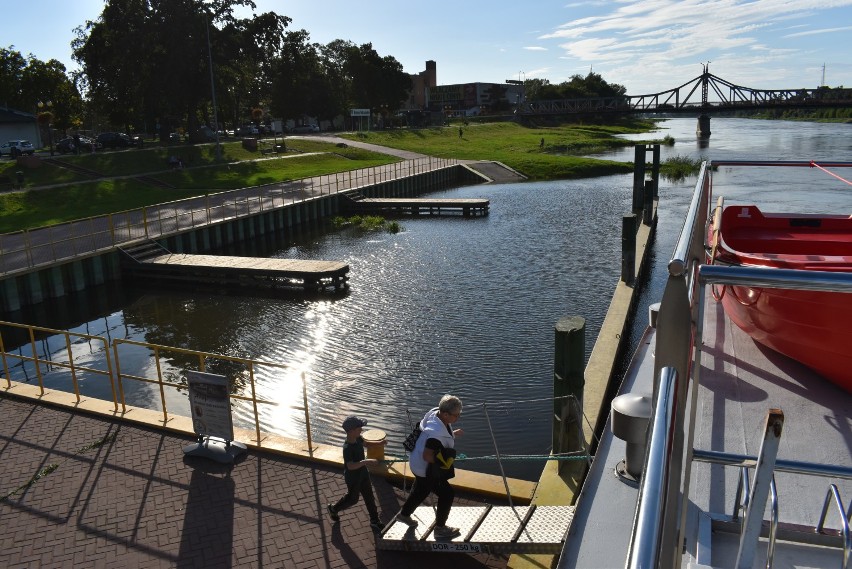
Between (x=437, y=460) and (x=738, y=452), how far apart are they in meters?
3.36

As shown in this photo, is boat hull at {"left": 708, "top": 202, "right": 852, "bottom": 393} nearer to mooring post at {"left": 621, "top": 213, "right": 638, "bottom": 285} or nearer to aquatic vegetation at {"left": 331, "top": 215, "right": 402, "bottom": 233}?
mooring post at {"left": 621, "top": 213, "right": 638, "bottom": 285}

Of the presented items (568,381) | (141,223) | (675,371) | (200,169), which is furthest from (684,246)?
(200,169)

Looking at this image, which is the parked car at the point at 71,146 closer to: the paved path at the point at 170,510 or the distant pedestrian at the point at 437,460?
the paved path at the point at 170,510

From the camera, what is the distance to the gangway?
277 inches

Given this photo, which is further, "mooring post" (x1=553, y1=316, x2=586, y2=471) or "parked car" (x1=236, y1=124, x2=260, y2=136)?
"parked car" (x1=236, y1=124, x2=260, y2=136)

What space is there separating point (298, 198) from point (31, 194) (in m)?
14.2

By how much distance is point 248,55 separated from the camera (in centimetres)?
5838

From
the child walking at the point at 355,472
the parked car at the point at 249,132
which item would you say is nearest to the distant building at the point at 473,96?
the parked car at the point at 249,132

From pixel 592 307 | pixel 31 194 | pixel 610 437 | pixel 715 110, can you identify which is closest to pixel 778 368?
pixel 610 437

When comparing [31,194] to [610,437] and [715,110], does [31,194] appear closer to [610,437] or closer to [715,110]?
[610,437]

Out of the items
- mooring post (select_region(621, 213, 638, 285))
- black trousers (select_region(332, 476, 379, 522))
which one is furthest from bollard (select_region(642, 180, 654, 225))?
black trousers (select_region(332, 476, 379, 522))

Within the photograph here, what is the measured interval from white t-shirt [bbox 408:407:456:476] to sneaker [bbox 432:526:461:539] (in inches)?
31.5

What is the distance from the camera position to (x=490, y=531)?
7.31 metres

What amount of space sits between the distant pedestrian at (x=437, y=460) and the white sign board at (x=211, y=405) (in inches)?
130
